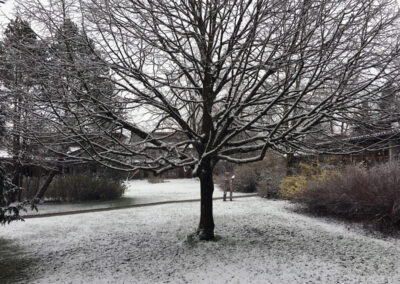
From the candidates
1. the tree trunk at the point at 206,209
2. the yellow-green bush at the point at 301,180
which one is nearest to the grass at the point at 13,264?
the tree trunk at the point at 206,209

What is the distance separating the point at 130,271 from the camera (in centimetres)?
423

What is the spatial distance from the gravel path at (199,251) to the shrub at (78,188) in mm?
4430

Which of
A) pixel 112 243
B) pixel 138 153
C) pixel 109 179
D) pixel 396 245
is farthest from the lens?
pixel 109 179

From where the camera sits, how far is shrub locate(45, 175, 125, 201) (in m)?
12.3

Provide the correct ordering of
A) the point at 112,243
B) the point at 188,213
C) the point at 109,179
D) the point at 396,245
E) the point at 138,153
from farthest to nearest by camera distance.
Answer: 1. the point at 109,179
2. the point at 188,213
3. the point at 112,243
4. the point at 396,245
5. the point at 138,153

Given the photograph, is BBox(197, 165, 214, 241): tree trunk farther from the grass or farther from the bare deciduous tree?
the grass

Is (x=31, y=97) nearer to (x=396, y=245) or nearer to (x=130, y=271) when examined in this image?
(x=130, y=271)

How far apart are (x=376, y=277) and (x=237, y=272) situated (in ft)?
6.68

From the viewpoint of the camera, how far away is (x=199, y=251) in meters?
5.03

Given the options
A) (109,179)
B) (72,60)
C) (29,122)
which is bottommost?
(109,179)

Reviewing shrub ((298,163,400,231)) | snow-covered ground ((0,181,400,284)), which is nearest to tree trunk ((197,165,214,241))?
snow-covered ground ((0,181,400,284))

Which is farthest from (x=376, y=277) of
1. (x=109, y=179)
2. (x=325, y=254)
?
(x=109, y=179)

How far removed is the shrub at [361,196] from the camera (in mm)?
6211

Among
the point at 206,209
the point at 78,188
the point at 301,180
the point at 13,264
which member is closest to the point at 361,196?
the point at 301,180
